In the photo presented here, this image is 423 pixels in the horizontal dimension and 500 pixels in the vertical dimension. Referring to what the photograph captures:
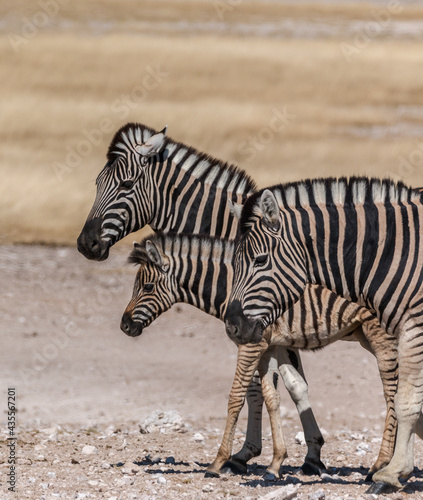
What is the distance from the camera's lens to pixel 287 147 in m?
22.1

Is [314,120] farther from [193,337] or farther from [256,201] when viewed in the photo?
[256,201]

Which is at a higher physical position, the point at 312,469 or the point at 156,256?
the point at 156,256

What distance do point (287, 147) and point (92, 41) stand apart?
35.6 ft

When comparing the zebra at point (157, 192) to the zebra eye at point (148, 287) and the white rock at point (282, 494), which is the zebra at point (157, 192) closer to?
the zebra eye at point (148, 287)

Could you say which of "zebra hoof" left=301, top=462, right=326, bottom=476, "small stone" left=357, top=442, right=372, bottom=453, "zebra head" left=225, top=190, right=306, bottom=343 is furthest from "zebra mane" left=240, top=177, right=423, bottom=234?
"small stone" left=357, top=442, right=372, bottom=453

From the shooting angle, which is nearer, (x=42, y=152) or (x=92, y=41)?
(x=42, y=152)

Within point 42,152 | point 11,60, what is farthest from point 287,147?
point 11,60

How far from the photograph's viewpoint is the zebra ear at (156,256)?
351 inches

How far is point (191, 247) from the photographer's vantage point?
8977 mm

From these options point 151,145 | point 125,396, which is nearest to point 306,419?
point 151,145

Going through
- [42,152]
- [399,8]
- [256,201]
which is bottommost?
[256,201]

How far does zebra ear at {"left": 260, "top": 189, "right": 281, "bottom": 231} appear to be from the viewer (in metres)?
7.22

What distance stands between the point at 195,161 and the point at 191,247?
3.06 feet

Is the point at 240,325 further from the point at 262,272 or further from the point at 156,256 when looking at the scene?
the point at 156,256
